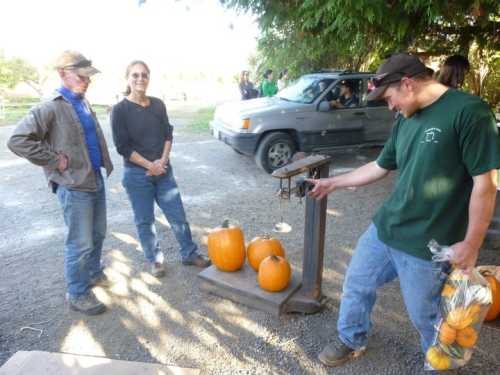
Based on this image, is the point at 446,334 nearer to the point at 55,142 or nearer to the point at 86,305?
the point at 86,305

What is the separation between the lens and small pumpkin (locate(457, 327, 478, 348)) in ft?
6.64

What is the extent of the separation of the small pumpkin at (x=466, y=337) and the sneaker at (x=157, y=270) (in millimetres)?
2623

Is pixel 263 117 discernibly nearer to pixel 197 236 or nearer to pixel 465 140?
pixel 197 236

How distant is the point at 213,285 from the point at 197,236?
134 centimetres

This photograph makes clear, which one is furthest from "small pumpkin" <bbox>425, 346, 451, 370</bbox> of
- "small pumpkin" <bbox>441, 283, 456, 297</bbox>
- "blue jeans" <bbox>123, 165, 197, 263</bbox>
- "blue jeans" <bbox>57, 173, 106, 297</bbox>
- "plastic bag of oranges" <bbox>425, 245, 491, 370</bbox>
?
"blue jeans" <bbox>57, 173, 106, 297</bbox>

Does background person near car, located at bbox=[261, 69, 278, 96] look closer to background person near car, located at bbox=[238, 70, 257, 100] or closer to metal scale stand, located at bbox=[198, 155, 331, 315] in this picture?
background person near car, located at bbox=[238, 70, 257, 100]

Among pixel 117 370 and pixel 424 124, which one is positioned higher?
pixel 424 124

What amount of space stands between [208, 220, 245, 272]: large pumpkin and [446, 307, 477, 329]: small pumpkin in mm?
1798

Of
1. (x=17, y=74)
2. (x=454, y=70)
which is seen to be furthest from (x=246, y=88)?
(x=17, y=74)

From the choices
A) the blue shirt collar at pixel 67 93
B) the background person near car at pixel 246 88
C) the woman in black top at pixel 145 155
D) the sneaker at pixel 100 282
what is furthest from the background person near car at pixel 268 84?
the blue shirt collar at pixel 67 93

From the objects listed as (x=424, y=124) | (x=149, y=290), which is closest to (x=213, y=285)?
(x=149, y=290)

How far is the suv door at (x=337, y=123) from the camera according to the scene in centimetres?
735

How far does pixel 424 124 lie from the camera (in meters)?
1.88

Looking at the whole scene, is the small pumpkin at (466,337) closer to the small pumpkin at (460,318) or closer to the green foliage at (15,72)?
the small pumpkin at (460,318)
